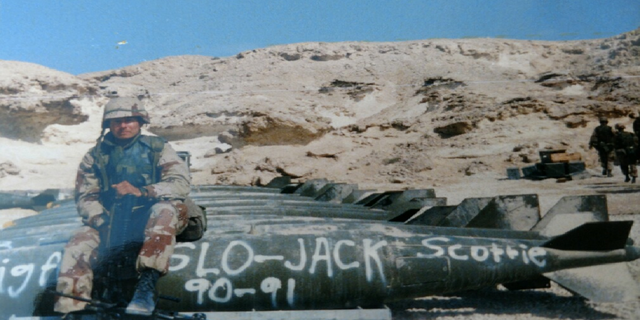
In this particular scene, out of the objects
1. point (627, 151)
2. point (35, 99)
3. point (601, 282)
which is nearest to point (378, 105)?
point (627, 151)

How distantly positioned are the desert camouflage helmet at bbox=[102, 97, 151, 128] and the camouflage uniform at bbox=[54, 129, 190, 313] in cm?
9

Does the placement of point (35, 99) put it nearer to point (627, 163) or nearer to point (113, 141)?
point (113, 141)

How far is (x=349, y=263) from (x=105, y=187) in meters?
1.18

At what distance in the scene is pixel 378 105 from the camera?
17.5 m

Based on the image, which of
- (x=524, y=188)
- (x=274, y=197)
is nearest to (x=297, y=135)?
(x=524, y=188)

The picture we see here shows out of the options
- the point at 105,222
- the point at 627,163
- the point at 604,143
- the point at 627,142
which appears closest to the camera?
the point at 105,222

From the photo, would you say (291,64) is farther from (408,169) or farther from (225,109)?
(408,169)

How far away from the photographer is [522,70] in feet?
57.4

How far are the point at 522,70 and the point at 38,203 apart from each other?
16.1m

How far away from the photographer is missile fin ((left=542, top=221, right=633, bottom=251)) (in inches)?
101

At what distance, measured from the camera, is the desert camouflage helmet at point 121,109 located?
218cm

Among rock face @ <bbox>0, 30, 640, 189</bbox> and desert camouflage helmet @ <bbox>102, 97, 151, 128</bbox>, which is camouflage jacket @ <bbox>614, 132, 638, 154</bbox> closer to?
rock face @ <bbox>0, 30, 640, 189</bbox>

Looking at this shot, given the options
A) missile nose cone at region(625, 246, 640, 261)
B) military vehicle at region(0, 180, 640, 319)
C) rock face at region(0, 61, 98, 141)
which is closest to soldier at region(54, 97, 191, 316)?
military vehicle at region(0, 180, 640, 319)

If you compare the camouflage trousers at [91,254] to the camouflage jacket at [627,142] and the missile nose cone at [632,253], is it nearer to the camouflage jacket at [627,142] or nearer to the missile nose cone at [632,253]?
the missile nose cone at [632,253]
